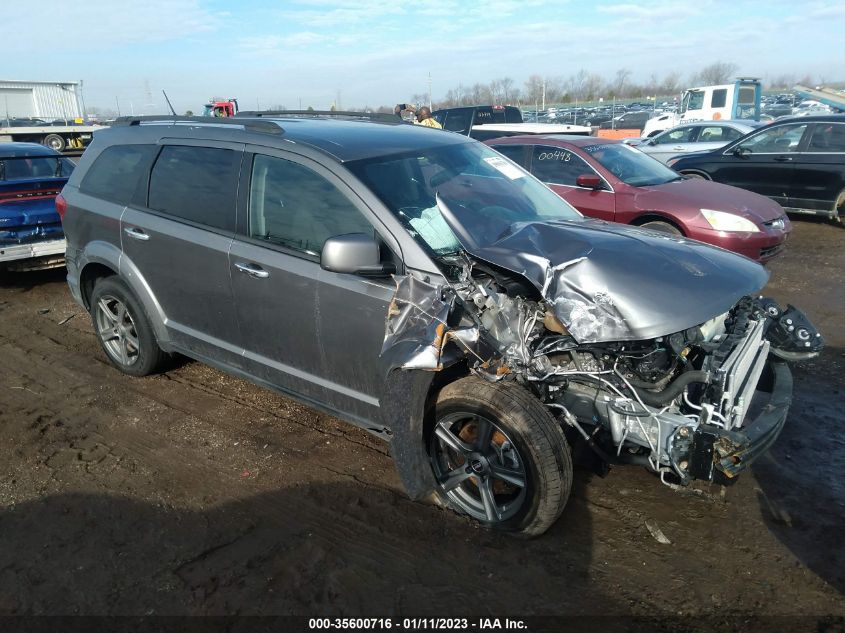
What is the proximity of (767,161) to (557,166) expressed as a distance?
468 centimetres

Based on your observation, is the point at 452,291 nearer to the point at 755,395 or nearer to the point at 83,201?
the point at 755,395

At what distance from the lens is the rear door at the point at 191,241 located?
3.98 meters

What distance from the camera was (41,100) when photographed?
34812mm

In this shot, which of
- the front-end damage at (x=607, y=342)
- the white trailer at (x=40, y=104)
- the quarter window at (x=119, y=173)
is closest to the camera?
the front-end damage at (x=607, y=342)

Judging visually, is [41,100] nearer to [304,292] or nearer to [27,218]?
[27,218]

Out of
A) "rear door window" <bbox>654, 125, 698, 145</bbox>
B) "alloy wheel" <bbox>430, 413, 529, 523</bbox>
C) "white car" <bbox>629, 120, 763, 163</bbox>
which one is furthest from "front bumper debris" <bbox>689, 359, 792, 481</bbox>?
"rear door window" <bbox>654, 125, 698, 145</bbox>

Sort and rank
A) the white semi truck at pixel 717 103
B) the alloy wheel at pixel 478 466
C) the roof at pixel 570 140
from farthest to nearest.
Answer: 1. the white semi truck at pixel 717 103
2. the roof at pixel 570 140
3. the alloy wheel at pixel 478 466

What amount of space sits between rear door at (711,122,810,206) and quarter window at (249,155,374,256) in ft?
30.5

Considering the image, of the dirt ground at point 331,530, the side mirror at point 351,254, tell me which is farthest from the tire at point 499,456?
the side mirror at point 351,254

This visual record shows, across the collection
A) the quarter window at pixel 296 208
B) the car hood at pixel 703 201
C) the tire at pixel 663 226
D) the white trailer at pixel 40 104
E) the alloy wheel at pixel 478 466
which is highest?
the white trailer at pixel 40 104

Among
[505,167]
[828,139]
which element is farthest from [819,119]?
[505,167]

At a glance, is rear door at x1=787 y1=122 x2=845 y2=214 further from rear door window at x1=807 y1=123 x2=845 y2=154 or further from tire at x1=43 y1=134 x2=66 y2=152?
tire at x1=43 y1=134 x2=66 y2=152

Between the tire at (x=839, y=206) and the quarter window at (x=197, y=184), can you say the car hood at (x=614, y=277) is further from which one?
the tire at (x=839, y=206)

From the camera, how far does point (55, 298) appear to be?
7.50 m
